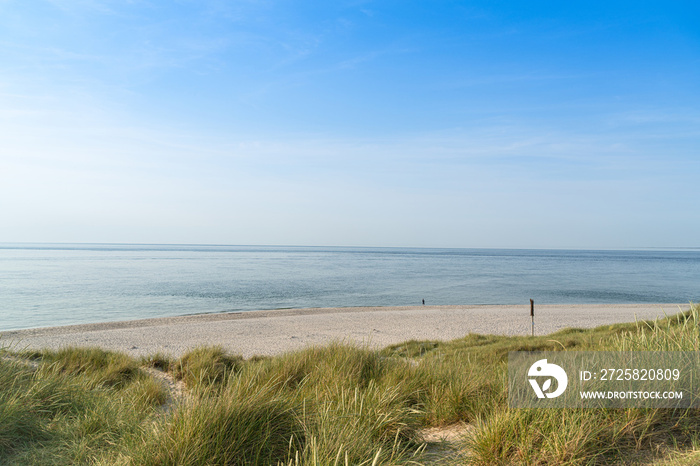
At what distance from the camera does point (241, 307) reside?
33.5m

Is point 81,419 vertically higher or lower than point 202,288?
higher

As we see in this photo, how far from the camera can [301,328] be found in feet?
75.9

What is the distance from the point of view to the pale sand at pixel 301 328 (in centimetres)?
1816

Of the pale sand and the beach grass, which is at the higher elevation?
the beach grass

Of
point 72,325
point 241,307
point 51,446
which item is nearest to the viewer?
point 51,446

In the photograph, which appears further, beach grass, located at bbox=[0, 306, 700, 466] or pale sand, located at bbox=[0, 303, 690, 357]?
pale sand, located at bbox=[0, 303, 690, 357]

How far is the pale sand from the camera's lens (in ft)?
59.6

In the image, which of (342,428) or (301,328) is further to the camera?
(301,328)

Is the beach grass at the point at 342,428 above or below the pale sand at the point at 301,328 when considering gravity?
above

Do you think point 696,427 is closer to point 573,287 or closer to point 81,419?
point 81,419

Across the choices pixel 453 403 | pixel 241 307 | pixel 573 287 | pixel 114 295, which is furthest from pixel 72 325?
pixel 573 287

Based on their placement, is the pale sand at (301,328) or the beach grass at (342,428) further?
the pale sand at (301,328)

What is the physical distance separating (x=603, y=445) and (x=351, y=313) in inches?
1055

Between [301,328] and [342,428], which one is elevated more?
[342,428]
